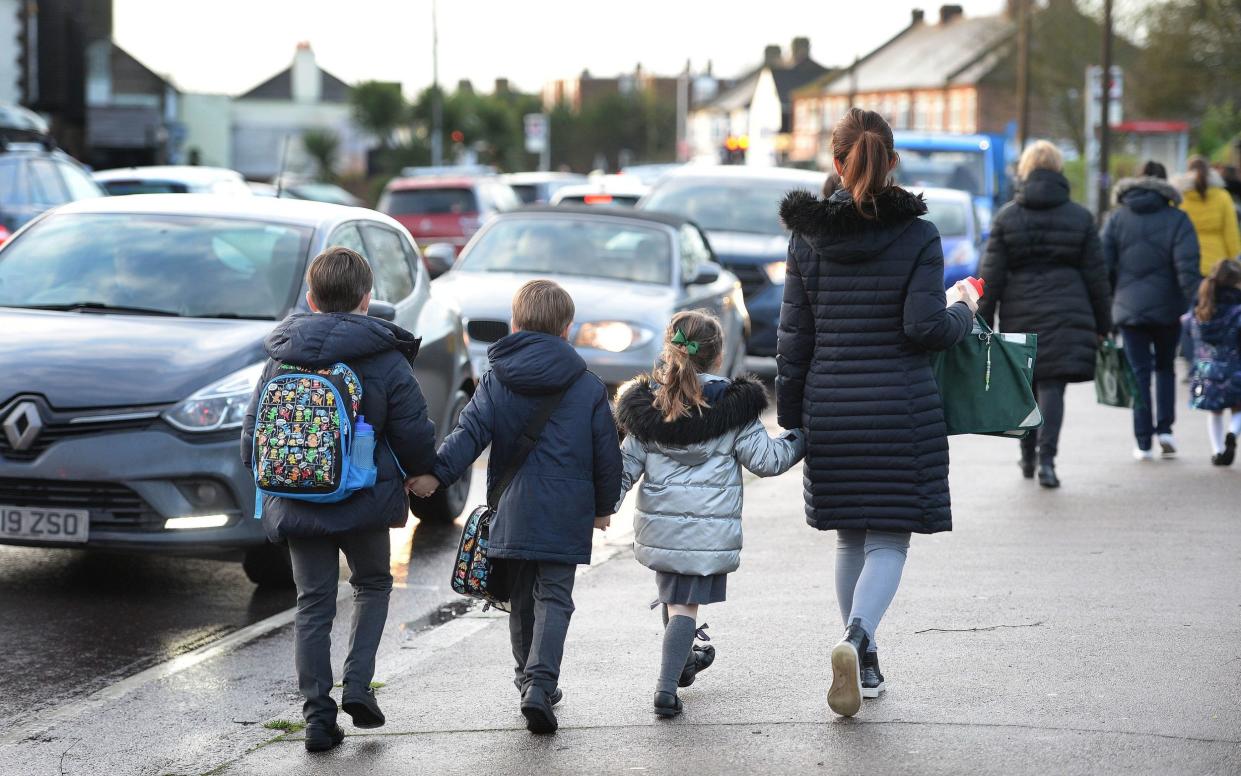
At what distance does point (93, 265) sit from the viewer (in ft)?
26.7

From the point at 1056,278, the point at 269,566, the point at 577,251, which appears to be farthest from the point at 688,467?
the point at 577,251

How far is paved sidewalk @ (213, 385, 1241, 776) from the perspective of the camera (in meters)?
4.90

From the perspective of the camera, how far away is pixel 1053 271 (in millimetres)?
9617

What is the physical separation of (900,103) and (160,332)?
9891 cm

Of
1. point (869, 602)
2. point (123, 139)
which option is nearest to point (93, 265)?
point (869, 602)

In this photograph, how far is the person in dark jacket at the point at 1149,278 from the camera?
10.7m

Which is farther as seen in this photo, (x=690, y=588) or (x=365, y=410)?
(x=690, y=588)

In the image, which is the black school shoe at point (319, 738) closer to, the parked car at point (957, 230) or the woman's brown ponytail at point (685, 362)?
the woman's brown ponytail at point (685, 362)

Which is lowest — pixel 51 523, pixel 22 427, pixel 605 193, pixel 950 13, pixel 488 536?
pixel 51 523

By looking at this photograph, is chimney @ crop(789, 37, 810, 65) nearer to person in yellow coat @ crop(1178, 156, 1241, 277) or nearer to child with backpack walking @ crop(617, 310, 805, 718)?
person in yellow coat @ crop(1178, 156, 1241, 277)

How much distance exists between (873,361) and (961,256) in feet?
50.8

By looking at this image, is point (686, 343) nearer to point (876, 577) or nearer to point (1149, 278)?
point (876, 577)

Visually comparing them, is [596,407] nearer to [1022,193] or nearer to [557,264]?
[1022,193]

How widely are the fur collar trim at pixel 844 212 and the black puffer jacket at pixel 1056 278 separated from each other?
4298mm
